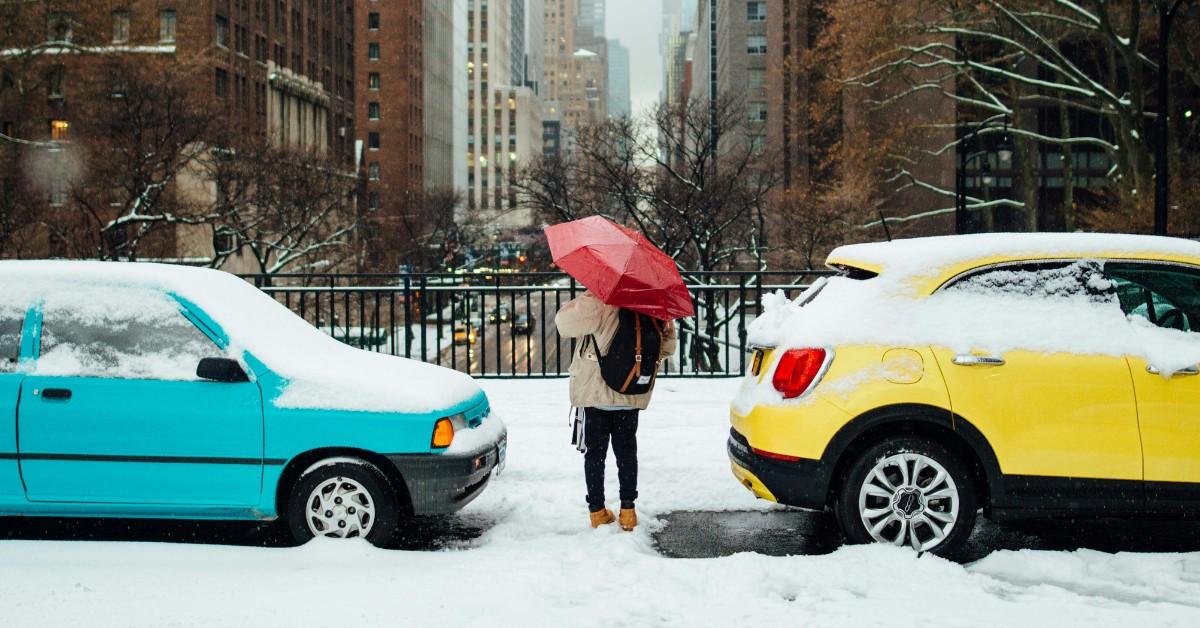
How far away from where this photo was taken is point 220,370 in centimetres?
580

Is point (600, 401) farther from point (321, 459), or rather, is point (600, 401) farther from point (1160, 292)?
point (1160, 292)

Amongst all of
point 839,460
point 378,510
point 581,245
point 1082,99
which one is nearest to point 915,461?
point 839,460

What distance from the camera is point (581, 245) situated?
6180 millimetres

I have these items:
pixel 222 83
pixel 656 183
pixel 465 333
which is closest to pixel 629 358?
pixel 465 333

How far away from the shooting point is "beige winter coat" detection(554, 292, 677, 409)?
6.15 meters

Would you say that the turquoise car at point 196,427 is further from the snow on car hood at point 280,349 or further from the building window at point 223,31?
the building window at point 223,31

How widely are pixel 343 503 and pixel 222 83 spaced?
73541 mm

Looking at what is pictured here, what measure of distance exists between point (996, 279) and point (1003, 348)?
426 mm

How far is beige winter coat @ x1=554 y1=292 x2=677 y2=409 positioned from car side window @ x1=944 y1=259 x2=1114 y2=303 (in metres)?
1.92

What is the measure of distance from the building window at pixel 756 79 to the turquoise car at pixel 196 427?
329ft

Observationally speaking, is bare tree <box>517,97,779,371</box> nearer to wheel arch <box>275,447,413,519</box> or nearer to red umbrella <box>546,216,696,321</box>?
red umbrella <box>546,216,696,321</box>

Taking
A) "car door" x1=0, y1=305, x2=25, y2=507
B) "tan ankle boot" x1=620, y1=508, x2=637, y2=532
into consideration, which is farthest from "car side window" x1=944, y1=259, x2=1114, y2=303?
A: "car door" x1=0, y1=305, x2=25, y2=507

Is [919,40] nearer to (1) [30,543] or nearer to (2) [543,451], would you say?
(2) [543,451]

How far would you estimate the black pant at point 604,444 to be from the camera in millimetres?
6328
